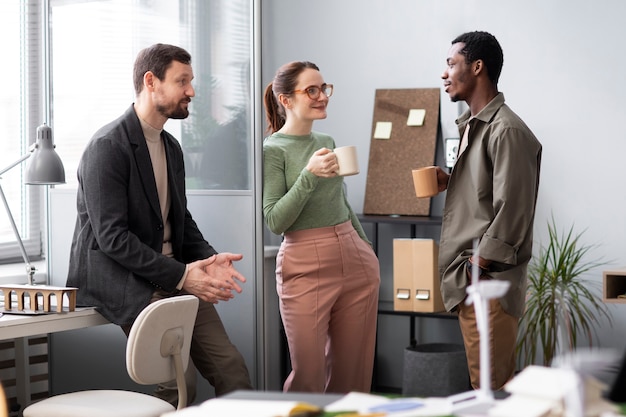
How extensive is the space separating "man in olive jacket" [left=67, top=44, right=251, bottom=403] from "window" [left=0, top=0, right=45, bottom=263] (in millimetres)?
1459

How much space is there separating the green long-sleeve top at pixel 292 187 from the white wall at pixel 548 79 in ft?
4.86

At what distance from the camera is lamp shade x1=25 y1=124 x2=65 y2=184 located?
11.1ft

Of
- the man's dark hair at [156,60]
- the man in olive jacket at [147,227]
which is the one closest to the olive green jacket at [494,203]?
the man in olive jacket at [147,227]

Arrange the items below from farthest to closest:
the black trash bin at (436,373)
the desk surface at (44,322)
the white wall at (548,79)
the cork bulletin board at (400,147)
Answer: the cork bulletin board at (400,147) → the white wall at (548,79) → the black trash bin at (436,373) → the desk surface at (44,322)

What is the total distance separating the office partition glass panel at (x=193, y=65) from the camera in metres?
3.73

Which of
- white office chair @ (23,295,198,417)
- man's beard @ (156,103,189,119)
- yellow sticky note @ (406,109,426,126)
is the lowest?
white office chair @ (23,295,198,417)

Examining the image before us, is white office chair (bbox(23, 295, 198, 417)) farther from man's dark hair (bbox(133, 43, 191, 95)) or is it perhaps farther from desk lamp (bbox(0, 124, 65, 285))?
man's dark hair (bbox(133, 43, 191, 95))

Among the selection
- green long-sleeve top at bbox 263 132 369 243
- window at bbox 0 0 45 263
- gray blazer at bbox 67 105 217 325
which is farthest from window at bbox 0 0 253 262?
window at bbox 0 0 45 263

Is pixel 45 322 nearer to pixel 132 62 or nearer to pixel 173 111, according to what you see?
pixel 173 111

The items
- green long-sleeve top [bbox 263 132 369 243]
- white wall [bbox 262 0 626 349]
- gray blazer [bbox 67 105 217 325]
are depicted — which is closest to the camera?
gray blazer [bbox 67 105 217 325]

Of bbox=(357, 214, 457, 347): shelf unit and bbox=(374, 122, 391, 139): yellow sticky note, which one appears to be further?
bbox=(374, 122, 391, 139): yellow sticky note

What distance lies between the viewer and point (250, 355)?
3764 millimetres

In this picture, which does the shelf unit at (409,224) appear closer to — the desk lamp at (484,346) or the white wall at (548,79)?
the white wall at (548,79)

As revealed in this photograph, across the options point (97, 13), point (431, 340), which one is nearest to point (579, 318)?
point (431, 340)
